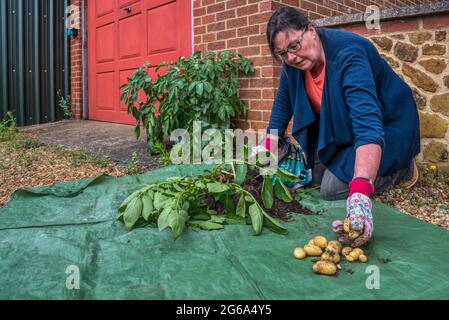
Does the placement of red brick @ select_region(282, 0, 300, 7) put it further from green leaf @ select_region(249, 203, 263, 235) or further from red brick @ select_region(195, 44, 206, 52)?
green leaf @ select_region(249, 203, 263, 235)

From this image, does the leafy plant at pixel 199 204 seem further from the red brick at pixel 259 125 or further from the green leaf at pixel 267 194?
the red brick at pixel 259 125

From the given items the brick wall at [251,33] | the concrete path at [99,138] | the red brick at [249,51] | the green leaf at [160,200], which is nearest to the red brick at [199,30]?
Result: the brick wall at [251,33]

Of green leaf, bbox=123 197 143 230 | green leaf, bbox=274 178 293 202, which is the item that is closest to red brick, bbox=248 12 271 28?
green leaf, bbox=274 178 293 202

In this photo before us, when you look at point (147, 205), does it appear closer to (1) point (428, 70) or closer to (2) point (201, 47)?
(1) point (428, 70)

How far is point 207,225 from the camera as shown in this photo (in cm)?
191

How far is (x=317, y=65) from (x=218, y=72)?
1.46 metres

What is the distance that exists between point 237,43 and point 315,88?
165cm

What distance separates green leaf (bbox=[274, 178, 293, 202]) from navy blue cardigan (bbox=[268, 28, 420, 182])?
0.34m

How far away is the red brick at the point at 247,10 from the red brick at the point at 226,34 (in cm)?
17

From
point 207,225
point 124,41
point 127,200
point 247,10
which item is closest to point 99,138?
point 124,41

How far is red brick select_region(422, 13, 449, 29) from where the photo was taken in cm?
291
